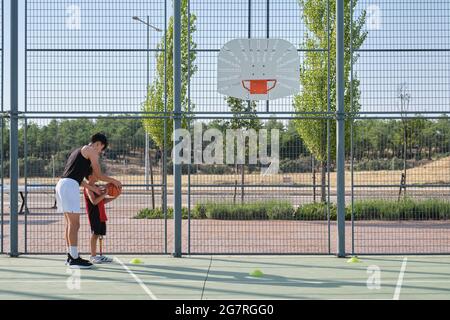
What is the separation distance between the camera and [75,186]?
391 inches

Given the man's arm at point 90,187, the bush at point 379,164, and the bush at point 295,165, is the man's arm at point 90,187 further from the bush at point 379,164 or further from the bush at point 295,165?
the bush at point 379,164

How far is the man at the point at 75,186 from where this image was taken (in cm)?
988

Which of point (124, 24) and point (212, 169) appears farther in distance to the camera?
point (212, 169)

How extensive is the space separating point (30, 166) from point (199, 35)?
3.45 m

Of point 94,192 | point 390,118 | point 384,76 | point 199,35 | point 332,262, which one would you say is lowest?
point 332,262

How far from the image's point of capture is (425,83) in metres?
11.3

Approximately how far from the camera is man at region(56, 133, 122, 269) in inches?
389

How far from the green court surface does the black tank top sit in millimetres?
1313

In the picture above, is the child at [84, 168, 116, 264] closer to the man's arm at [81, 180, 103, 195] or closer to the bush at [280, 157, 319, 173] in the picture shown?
the man's arm at [81, 180, 103, 195]

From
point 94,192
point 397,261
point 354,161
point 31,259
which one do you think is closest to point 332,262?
point 397,261

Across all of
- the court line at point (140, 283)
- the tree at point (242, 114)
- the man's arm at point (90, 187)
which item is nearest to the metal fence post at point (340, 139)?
the tree at point (242, 114)

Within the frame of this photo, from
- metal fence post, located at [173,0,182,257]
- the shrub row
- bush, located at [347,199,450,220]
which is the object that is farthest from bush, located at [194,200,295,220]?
metal fence post, located at [173,0,182,257]

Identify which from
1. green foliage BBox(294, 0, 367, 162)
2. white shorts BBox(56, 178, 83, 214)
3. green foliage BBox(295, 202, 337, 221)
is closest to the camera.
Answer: white shorts BBox(56, 178, 83, 214)

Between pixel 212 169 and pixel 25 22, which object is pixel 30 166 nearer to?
pixel 25 22
